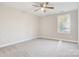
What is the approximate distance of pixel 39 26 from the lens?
1955 millimetres

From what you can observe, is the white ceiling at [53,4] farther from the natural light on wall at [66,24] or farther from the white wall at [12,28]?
the white wall at [12,28]

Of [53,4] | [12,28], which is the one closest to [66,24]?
[53,4]

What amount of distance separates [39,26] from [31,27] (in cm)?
34

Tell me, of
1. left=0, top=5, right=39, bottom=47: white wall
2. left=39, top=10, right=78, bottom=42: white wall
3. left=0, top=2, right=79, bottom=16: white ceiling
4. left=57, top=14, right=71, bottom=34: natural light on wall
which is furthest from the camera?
left=0, top=5, right=39, bottom=47: white wall

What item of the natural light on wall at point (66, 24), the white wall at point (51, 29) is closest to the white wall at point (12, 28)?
the white wall at point (51, 29)

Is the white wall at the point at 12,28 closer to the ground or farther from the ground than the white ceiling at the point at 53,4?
closer to the ground

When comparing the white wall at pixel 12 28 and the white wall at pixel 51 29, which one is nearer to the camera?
the white wall at pixel 51 29

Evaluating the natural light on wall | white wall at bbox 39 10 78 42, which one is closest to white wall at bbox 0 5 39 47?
white wall at bbox 39 10 78 42

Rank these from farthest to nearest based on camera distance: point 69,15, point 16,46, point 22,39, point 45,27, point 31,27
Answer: point 16,46 < point 22,39 < point 31,27 < point 45,27 < point 69,15

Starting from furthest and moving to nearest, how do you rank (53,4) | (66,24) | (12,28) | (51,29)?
(12,28) < (51,29) < (53,4) < (66,24)

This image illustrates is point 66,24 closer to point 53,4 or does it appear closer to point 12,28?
point 53,4

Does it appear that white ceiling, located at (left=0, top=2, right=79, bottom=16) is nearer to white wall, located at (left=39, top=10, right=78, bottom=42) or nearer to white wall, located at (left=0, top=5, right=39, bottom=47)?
white wall, located at (left=39, top=10, right=78, bottom=42)

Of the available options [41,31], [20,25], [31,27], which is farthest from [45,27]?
[20,25]

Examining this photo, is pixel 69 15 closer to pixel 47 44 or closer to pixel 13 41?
pixel 47 44
